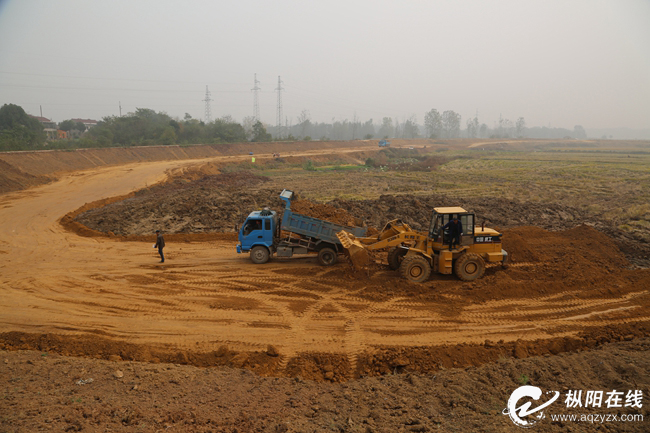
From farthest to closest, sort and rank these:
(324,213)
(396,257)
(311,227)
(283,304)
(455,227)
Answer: (324,213) → (311,227) → (396,257) → (455,227) → (283,304)

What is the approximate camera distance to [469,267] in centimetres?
1392

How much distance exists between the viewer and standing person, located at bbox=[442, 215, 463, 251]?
13.6m

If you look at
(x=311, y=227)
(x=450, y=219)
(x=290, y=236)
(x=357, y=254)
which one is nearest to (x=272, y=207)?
(x=290, y=236)

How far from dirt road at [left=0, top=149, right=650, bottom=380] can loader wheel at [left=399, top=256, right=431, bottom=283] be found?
376 millimetres

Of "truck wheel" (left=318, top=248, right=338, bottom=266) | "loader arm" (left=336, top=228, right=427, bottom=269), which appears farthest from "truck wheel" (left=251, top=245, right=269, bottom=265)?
"loader arm" (left=336, top=228, right=427, bottom=269)

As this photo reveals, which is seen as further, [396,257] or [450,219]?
[396,257]

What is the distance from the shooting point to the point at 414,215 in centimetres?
2495

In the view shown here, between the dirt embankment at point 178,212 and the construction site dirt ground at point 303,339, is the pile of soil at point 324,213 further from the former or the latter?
the construction site dirt ground at point 303,339

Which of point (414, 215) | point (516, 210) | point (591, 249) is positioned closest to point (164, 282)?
point (414, 215)

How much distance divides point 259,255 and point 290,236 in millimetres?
1480

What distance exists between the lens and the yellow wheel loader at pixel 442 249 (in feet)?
45.4

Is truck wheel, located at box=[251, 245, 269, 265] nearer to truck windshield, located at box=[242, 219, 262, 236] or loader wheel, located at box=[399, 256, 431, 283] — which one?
truck windshield, located at box=[242, 219, 262, 236]

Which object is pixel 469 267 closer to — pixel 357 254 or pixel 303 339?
pixel 357 254

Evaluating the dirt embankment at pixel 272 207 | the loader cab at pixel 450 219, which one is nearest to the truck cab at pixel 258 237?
the dirt embankment at pixel 272 207
